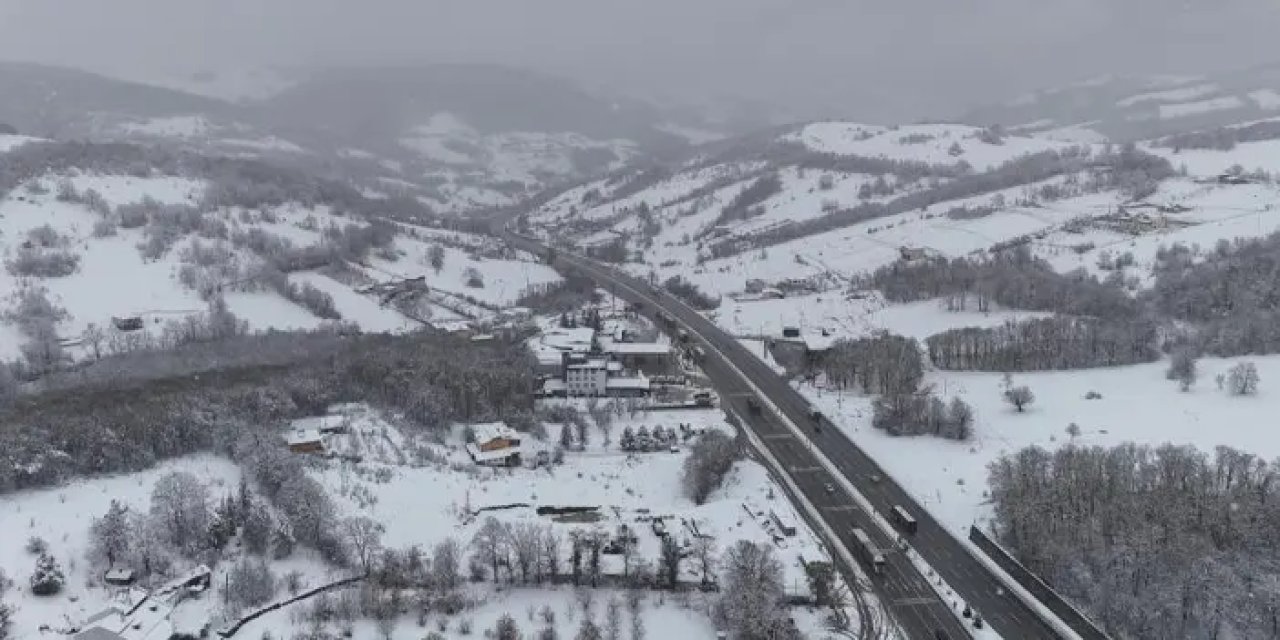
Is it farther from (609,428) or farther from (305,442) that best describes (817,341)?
(305,442)

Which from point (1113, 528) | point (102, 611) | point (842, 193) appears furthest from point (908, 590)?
point (842, 193)

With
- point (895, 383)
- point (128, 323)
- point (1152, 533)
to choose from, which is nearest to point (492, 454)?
point (895, 383)

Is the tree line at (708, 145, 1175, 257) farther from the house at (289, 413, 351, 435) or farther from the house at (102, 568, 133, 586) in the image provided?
the house at (102, 568, 133, 586)

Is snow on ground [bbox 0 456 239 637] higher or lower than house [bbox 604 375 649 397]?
lower

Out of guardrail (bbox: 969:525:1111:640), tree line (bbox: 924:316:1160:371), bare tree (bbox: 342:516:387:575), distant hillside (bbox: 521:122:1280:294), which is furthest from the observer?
distant hillside (bbox: 521:122:1280:294)

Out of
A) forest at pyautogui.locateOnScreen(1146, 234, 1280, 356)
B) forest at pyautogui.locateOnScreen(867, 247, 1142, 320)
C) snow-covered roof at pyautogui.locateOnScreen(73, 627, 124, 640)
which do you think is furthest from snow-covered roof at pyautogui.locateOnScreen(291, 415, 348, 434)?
forest at pyautogui.locateOnScreen(1146, 234, 1280, 356)

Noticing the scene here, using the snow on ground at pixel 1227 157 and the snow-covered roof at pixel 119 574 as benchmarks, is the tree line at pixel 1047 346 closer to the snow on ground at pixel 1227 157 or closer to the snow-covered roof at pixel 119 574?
the snow-covered roof at pixel 119 574
